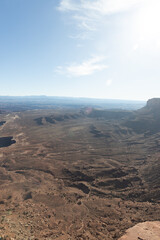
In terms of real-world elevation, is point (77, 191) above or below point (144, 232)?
below

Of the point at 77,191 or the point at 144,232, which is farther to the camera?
the point at 77,191

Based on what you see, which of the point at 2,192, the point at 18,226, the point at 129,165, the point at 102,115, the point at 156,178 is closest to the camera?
the point at 18,226

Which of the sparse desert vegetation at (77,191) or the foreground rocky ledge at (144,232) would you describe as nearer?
the foreground rocky ledge at (144,232)

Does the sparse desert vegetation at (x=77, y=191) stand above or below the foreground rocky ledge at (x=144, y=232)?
below

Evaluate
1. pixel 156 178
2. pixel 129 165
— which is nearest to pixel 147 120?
pixel 129 165

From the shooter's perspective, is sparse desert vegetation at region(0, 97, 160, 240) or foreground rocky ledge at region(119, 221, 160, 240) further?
sparse desert vegetation at region(0, 97, 160, 240)

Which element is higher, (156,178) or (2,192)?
(156,178)

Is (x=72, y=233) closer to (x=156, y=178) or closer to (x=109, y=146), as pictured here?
(x=156, y=178)

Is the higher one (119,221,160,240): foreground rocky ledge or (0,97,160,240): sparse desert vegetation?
(119,221,160,240): foreground rocky ledge
